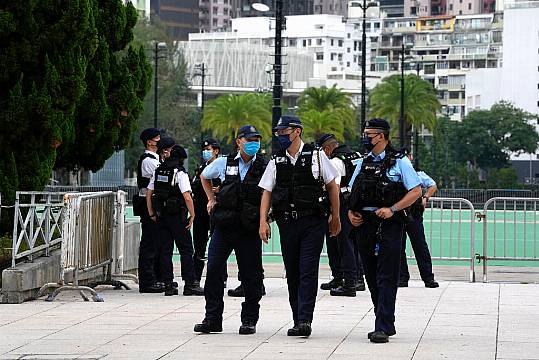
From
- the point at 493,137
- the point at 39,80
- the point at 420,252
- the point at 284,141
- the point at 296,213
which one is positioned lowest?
the point at 420,252

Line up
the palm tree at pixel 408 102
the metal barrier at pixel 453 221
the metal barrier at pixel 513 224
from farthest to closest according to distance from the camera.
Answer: the palm tree at pixel 408 102 < the metal barrier at pixel 513 224 < the metal barrier at pixel 453 221

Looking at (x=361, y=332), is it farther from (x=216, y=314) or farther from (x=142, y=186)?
(x=142, y=186)

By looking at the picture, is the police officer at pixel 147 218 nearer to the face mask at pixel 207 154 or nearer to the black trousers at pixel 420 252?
the face mask at pixel 207 154

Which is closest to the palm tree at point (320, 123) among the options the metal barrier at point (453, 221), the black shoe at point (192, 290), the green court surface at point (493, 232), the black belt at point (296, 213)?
the green court surface at point (493, 232)

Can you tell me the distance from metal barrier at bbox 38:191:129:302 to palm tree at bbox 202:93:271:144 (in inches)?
3304

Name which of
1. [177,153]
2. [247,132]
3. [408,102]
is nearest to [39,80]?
[177,153]

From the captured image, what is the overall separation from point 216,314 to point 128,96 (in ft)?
24.2

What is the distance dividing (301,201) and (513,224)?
424 inches

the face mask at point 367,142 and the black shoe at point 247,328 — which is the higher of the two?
the face mask at point 367,142

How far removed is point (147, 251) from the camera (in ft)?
53.2

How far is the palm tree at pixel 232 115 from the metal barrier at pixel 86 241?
83.9 m

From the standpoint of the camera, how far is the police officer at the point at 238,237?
1197 cm

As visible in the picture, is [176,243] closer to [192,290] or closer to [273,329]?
[192,290]

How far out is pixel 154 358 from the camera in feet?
34.6
